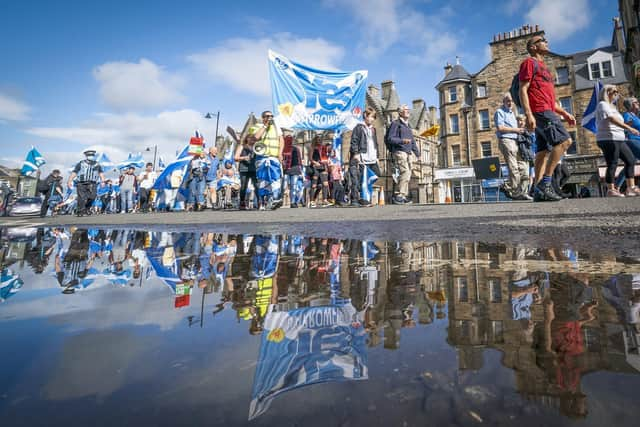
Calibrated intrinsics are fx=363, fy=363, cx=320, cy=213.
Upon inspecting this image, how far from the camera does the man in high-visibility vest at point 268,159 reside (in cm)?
812

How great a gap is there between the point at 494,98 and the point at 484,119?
5.08 feet

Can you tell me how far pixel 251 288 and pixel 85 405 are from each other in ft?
2.26

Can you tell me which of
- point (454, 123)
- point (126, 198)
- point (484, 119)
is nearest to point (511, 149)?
point (126, 198)

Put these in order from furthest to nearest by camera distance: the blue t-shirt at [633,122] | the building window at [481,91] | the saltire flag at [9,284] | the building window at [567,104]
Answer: the building window at [481,91] < the building window at [567,104] < the blue t-shirt at [633,122] < the saltire flag at [9,284]

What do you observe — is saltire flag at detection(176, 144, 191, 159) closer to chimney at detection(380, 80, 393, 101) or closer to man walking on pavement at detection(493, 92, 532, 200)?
man walking on pavement at detection(493, 92, 532, 200)

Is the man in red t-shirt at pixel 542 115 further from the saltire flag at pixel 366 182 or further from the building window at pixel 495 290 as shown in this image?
the building window at pixel 495 290

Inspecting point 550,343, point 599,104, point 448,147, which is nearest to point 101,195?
point 599,104

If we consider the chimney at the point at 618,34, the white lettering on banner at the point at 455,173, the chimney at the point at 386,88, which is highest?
the chimney at the point at 386,88

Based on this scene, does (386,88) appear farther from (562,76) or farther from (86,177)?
(86,177)

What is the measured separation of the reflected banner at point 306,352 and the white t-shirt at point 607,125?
21.1 ft

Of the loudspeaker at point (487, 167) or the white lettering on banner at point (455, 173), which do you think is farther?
the white lettering on banner at point (455, 173)

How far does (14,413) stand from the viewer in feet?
1.48

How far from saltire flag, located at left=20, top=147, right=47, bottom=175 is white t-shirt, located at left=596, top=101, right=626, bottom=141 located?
68.8 ft

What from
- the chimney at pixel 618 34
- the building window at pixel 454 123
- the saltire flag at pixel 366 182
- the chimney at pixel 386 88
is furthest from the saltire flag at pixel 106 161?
the chimney at pixel 618 34
